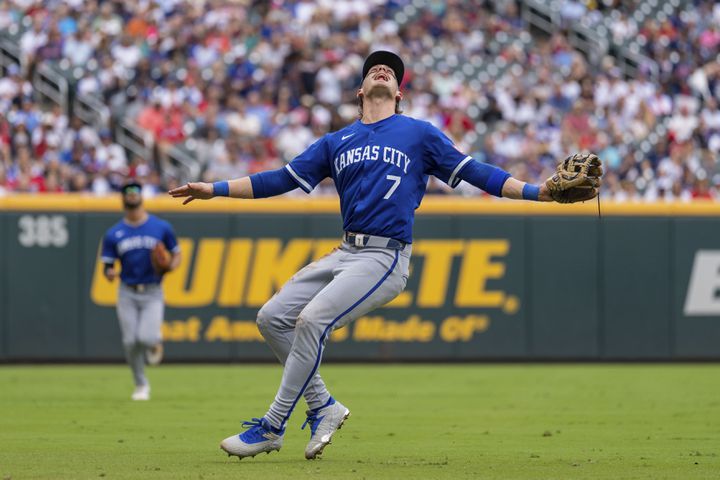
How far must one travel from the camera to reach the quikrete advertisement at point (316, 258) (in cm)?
1928

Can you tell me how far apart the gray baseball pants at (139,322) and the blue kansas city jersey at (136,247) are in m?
0.13

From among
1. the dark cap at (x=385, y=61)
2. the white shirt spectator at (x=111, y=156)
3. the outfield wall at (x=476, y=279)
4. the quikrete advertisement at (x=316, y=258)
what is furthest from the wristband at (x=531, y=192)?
the white shirt spectator at (x=111, y=156)

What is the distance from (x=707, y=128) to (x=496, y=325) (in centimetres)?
680

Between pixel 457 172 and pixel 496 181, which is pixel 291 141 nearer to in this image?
pixel 457 172

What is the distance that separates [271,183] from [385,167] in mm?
759

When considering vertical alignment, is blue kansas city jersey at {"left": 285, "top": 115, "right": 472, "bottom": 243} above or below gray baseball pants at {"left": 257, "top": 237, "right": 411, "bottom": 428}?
above

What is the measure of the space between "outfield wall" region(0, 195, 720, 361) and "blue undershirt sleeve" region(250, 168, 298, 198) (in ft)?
35.4

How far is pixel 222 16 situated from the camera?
2370 cm

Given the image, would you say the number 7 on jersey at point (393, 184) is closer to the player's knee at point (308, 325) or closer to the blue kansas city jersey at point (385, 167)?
the blue kansas city jersey at point (385, 167)

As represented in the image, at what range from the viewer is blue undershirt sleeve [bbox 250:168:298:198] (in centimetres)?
836
